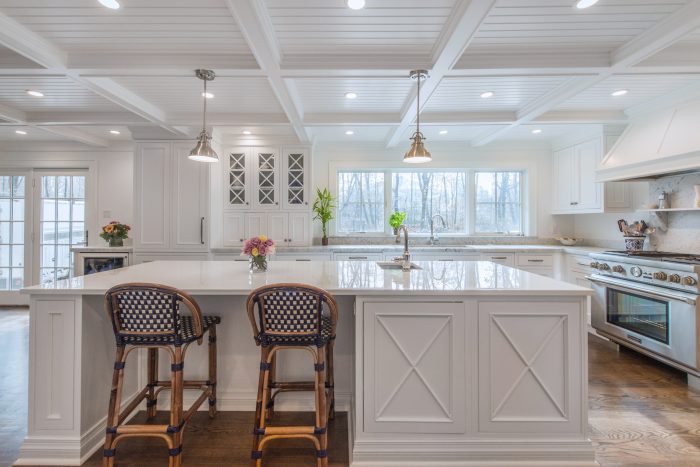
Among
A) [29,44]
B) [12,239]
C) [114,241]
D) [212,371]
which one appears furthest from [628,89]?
[12,239]

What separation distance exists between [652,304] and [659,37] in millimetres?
2065

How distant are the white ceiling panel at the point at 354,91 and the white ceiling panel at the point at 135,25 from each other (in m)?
0.73

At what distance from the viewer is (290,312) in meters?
1.69

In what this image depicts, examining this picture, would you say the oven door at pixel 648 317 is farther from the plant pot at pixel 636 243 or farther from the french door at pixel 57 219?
the french door at pixel 57 219

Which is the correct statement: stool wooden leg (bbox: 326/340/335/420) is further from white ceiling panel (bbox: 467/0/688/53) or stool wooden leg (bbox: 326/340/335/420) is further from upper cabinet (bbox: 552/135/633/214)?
upper cabinet (bbox: 552/135/633/214)

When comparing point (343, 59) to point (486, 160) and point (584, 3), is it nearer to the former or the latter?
point (584, 3)

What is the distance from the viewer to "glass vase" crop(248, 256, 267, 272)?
7.99 ft

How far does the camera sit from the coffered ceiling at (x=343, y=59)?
6.46 ft

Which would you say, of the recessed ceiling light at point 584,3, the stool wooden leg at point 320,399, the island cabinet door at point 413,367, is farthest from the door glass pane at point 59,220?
the recessed ceiling light at point 584,3

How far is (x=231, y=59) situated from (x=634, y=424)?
141 inches

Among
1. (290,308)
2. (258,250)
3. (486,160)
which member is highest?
(486,160)

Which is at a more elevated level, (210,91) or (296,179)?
(210,91)

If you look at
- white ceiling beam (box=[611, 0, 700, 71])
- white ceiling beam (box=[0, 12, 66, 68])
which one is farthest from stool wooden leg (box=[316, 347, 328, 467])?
white ceiling beam (box=[611, 0, 700, 71])

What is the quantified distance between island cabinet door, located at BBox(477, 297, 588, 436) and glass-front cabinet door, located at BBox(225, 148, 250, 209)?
364 centimetres
